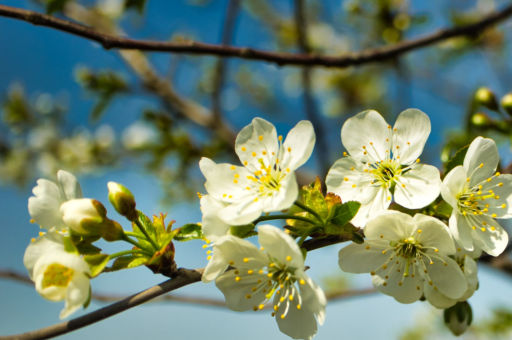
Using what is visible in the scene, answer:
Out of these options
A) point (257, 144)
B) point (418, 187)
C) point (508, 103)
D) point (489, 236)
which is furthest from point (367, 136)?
point (508, 103)

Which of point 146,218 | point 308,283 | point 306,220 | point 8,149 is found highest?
point 8,149

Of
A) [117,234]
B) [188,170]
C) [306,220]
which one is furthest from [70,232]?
[188,170]

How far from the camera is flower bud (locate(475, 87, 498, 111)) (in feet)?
6.33

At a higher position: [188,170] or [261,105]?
[261,105]

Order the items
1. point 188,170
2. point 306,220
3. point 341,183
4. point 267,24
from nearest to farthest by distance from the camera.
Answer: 1. point 306,220
2. point 341,183
3. point 188,170
4. point 267,24

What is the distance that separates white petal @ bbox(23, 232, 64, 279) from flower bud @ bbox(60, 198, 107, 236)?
0.19ft

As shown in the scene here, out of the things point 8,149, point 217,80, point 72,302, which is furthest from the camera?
point 8,149

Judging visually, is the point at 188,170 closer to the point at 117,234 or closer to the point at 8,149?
the point at 8,149

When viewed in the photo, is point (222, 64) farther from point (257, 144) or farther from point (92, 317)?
point (92, 317)

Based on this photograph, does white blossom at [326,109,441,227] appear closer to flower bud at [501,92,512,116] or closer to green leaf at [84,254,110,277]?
green leaf at [84,254,110,277]

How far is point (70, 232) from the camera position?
1011 mm

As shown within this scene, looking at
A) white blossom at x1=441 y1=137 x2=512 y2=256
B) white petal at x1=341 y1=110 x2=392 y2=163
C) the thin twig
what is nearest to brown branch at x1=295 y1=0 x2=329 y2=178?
the thin twig

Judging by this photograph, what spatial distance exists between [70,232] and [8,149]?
433cm

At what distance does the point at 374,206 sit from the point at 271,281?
14.5 inches
